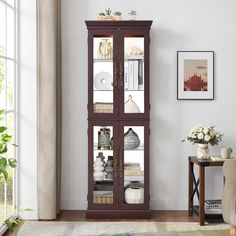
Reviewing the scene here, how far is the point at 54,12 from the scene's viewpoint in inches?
215

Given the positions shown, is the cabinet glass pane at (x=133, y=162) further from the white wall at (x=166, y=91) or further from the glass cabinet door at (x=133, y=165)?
the white wall at (x=166, y=91)

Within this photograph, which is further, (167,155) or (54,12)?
(167,155)

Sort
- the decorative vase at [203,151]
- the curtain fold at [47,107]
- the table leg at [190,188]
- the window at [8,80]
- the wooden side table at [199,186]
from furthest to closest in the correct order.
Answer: the table leg at [190,188] < the decorative vase at [203,151] < the curtain fold at [47,107] < the wooden side table at [199,186] < the window at [8,80]

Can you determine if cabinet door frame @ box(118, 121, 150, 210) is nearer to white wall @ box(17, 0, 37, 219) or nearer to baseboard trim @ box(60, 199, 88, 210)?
baseboard trim @ box(60, 199, 88, 210)

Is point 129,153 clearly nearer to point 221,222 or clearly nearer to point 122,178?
point 122,178

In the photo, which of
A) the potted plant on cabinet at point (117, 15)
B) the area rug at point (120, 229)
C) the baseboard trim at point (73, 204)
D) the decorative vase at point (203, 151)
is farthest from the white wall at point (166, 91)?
the area rug at point (120, 229)

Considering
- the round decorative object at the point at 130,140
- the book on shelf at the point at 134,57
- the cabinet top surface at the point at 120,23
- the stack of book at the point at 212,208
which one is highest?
the cabinet top surface at the point at 120,23

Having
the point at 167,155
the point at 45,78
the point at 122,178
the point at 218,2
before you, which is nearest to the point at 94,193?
the point at 122,178

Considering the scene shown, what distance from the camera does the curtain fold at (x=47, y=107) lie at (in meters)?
5.40

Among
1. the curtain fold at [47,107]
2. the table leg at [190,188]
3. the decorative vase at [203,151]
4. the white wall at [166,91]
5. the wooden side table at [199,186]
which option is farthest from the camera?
the white wall at [166,91]

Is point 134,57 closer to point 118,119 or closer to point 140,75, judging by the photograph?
point 140,75

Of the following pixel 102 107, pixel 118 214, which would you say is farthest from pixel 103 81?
pixel 118 214

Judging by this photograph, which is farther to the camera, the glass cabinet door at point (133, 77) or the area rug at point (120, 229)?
the glass cabinet door at point (133, 77)

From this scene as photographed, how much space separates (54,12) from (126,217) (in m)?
2.30
